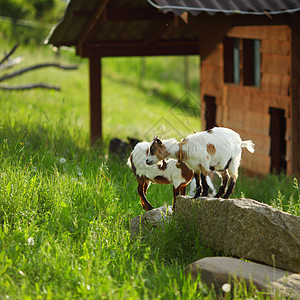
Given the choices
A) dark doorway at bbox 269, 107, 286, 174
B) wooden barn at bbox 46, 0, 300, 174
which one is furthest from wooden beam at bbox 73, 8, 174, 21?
dark doorway at bbox 269, 107, 286, 174

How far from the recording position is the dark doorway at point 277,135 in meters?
12.0

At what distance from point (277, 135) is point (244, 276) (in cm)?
706

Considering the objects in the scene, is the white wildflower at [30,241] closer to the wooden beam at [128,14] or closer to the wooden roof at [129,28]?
the wooden roof at [129,28]

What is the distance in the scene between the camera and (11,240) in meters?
5.84

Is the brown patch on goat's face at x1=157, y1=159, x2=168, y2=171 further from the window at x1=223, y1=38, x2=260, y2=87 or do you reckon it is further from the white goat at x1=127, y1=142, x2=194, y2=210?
the window at x1=223, y1=38, x2=260, y2=87

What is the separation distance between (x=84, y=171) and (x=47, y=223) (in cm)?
162

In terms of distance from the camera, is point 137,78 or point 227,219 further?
point 137,78

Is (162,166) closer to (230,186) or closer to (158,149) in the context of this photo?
(158,149)

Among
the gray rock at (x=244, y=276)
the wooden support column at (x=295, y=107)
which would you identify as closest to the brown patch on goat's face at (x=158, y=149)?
the gray rock at (x=244, y=276)

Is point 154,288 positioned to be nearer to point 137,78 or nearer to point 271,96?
point 271,96

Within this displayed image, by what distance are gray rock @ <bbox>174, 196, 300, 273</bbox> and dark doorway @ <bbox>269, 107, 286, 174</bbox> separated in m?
6.05

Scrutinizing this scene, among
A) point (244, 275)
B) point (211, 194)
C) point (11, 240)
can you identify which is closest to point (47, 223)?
point (11, 240)

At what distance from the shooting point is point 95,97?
479 inches

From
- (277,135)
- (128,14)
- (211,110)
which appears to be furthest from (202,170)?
(211,110)
